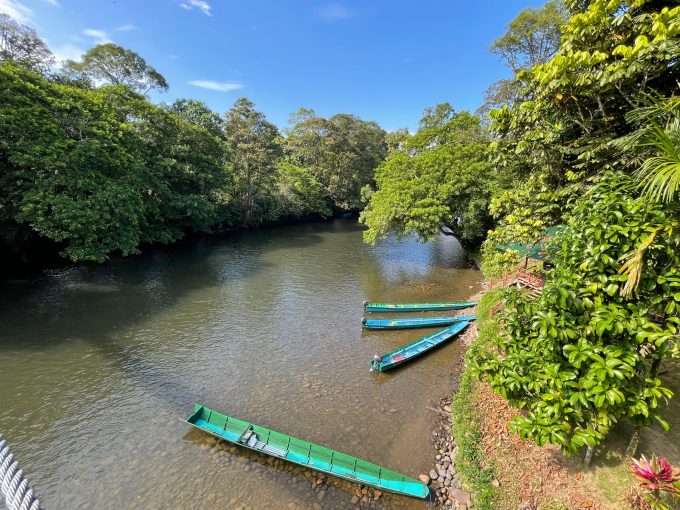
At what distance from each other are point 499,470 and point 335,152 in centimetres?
5311

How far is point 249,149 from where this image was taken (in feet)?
126

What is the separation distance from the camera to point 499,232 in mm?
8781

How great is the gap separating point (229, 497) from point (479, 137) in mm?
24531

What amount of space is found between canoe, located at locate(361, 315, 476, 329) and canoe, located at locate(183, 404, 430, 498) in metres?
7.38

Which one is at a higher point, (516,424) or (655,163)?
(655,163)

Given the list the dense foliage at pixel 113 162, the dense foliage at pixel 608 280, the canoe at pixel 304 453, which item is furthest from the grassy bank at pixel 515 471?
the dense foliage at pixel 113 162

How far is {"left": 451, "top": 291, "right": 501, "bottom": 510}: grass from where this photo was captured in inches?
257

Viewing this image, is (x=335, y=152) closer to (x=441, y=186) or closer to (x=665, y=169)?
(x=441, y=186)

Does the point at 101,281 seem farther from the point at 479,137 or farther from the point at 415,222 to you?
the point at 479,137

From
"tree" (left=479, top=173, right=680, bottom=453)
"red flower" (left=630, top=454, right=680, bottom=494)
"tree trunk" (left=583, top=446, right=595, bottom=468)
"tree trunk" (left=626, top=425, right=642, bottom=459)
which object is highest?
"tree" (left=479, top=173, right=680, bottom=453)

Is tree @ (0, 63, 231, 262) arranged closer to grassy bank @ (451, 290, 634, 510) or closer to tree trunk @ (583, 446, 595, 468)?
grassy bank @ (451, 290, 634, 510)

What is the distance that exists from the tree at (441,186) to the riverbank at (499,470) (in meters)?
13.9

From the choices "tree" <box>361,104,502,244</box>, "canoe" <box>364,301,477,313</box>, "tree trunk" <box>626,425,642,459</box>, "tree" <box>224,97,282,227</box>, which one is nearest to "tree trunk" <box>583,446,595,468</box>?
"tree trunk" <box>626,425,642,459</box>

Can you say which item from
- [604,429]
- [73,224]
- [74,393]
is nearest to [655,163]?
[604,429]
